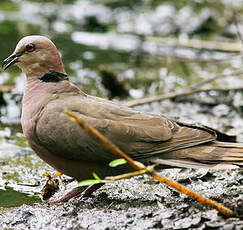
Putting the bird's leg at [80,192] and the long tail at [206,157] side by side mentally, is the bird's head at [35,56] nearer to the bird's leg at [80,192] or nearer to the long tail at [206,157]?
the bird's leg at [80,192]

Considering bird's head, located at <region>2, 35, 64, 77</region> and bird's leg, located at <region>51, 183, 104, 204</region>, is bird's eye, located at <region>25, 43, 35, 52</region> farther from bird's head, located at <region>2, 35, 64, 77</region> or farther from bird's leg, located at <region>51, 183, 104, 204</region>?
bird's leg, located at <region>51, 183, 104, 204</region>

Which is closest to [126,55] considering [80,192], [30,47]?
[30,47]

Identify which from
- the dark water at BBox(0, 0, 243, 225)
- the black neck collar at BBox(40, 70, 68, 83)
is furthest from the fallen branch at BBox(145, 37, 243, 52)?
the black neck collar at BBox(40, 70, 68, 83)

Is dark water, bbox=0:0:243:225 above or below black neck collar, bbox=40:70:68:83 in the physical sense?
below

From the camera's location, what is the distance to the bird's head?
175 inches

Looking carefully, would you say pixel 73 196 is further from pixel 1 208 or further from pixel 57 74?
pixel 57 74

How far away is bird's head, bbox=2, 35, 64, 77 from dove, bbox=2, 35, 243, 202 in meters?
0.32

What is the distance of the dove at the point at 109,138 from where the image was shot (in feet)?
12.8

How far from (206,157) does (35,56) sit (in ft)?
5.32

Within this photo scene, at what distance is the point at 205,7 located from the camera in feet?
36.2

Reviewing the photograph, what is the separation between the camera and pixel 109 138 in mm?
3865

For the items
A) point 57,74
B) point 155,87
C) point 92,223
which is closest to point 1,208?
point 92,223

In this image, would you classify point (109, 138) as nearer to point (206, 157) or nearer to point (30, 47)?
point (206, 157)

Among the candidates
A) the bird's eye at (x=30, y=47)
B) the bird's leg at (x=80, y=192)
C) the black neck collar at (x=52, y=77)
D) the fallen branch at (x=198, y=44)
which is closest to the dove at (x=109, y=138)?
the bird's leg at (x=80, y=192)
